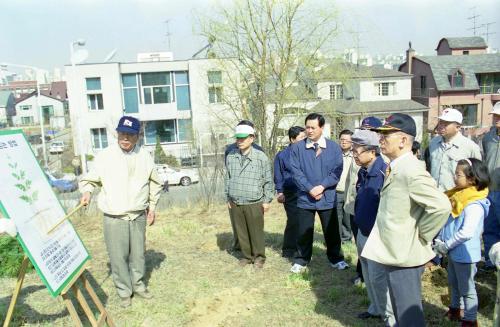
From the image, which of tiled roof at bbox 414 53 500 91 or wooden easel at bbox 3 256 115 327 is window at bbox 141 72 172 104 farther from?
wooden easel at bbox 3 256 115 327

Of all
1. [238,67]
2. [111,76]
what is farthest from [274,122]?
[111,76]

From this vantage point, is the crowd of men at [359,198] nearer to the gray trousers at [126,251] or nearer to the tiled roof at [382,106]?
the gray trousers at [126,251]

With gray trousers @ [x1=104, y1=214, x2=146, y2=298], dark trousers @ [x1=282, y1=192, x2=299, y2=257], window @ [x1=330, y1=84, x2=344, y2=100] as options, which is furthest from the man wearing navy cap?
window @ [x1=330, y1=84, x2=344, y2=100]

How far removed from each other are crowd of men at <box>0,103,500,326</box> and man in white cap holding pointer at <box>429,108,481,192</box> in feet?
0.03

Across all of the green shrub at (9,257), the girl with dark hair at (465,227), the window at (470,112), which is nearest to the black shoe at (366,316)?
the girl with dark hair at (465,227)

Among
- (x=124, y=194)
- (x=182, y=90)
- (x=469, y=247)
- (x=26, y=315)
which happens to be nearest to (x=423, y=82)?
(x=182, y=90)

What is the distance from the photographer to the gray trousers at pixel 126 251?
3930mm

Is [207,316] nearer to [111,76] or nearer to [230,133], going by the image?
[230,133]

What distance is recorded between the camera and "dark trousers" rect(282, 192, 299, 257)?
5090 mm

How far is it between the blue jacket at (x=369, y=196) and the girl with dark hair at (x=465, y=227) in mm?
594

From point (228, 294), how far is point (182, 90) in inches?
1018

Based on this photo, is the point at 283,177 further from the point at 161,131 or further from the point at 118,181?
the point at 161,131

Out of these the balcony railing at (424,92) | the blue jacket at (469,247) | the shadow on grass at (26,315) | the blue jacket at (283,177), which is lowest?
the shadow on grass at (26,315)

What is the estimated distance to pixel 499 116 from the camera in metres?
4.02
